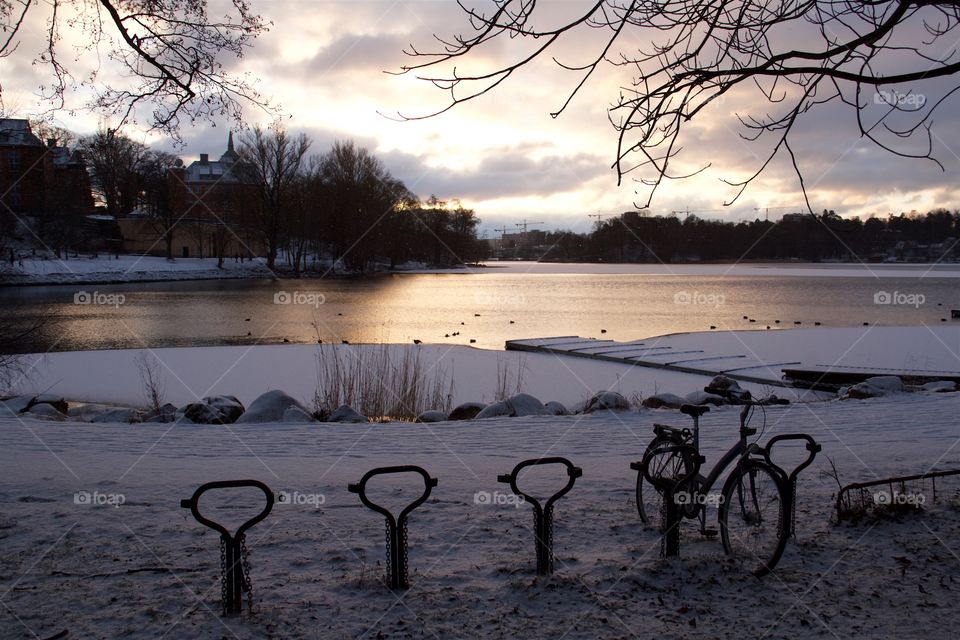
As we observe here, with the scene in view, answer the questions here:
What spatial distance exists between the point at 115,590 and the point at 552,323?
24.0 metres

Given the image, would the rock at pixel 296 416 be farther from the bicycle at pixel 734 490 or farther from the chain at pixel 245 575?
the chain at pixel 245 575

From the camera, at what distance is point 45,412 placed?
35.4ft

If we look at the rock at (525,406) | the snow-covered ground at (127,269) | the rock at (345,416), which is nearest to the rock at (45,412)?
the rock at (345,416)

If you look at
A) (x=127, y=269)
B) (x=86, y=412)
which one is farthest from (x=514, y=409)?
(x=127, y=269)

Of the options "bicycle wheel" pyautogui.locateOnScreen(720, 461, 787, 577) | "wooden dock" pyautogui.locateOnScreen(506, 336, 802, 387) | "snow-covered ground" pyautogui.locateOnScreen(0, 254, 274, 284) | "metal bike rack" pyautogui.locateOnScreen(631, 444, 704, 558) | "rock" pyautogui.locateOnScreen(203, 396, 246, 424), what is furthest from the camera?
"snow-covered ground" pyautogui.locateOnScreen(0, 254, 274, 284)

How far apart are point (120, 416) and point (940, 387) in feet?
41.9

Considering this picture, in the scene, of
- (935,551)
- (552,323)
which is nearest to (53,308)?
(552,323)

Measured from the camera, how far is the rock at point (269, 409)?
10148 millimetres

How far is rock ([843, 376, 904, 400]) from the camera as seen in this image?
39.9ft

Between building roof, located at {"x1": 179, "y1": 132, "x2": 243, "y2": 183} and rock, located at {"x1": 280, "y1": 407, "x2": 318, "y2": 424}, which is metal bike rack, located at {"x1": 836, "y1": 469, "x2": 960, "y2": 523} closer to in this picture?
rock, located at {"x1": 280, "y1": 407, "x2": 318, "y2": 424}

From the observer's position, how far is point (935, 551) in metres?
4.57

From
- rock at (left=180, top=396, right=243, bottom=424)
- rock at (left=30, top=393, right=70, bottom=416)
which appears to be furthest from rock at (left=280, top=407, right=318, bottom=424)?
rock at (left=30, top=393, right=70, bottom=416)

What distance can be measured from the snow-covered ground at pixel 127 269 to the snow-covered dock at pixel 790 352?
40.9m

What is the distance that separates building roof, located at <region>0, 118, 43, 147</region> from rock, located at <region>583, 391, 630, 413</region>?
25.3 feet
